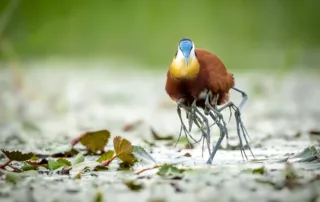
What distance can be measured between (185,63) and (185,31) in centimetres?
871

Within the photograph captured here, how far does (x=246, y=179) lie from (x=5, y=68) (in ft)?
21.4

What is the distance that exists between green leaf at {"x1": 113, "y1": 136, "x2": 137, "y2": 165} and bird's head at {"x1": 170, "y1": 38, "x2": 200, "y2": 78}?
14.5 inches

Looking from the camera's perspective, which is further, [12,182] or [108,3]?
[108,3]

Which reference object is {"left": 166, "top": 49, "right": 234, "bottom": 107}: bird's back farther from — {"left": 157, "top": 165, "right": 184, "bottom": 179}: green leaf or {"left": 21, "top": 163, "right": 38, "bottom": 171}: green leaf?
{"left": 21, "top": 163, "right": 38, "bottom": 171}: green leaf

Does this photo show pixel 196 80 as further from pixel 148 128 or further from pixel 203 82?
pixel 148 128

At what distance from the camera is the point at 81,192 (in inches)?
116

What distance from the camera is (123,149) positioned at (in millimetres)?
3496

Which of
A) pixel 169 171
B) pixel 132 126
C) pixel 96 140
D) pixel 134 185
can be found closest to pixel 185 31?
pixel 132 126

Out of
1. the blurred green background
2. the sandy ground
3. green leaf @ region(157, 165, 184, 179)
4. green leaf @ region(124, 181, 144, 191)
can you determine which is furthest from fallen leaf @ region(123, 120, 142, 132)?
the blurred green background

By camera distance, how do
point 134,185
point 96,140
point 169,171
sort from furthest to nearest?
1. point 96,140
2. point 169,171
3. point 134,185

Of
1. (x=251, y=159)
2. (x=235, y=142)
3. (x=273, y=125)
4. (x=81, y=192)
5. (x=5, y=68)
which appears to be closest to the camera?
(x=81, y=192)

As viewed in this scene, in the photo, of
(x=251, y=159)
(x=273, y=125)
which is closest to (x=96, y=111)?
(x=273, y=125)

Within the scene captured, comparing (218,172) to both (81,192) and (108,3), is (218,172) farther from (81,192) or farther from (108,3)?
(108,3)

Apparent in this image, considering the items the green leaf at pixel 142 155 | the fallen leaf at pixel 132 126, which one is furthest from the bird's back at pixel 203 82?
the fallen leaf at pixel 132 126
